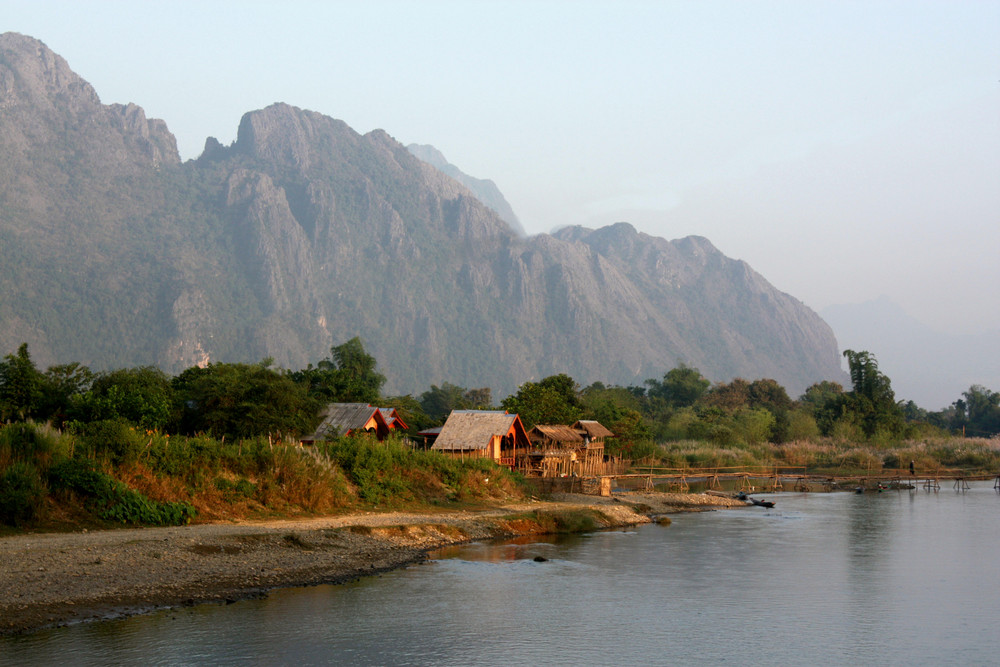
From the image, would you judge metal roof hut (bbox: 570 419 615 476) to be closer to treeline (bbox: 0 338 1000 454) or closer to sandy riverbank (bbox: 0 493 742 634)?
treeline (bbox: 0 338 1000 454)

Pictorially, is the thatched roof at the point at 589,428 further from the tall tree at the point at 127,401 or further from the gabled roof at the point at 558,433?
the tall tree at the point at 127,401

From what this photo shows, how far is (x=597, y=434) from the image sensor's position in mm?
65688

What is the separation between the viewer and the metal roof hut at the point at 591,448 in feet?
200

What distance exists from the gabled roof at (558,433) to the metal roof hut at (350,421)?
1147 cm

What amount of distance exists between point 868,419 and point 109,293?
424ft

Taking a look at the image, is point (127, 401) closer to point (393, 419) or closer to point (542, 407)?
point (393, 419)

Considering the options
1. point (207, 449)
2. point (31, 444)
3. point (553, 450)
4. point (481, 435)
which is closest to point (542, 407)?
point (553, 450)

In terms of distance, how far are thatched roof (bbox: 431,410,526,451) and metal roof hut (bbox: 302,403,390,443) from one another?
3379 mm

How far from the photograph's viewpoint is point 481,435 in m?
48.4

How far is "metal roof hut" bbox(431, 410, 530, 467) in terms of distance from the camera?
157 feet

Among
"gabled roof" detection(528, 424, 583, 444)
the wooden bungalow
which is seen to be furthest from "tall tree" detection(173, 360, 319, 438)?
"gabled roof" detection(528, 424, 583, 444)

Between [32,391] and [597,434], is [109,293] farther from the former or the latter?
[32,391]

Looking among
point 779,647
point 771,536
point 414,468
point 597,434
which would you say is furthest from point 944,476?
point 779,647

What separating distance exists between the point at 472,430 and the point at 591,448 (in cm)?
1715
